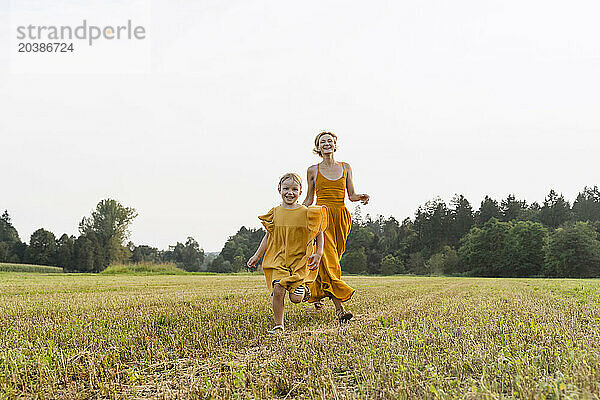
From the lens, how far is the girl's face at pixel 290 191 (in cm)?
562

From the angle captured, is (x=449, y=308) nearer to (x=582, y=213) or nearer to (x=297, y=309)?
(x=297, y=309)

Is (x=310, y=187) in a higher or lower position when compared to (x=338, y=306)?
higher

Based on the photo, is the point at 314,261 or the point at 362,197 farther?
the point at 362,197

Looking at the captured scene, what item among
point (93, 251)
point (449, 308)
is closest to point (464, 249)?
point (93, 251)

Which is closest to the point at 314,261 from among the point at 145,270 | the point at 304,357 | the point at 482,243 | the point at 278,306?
the point at 278,306

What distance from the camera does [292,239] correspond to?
5625 millimetres

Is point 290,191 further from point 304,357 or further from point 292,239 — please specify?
point 304,357

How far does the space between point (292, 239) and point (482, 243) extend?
5927cm

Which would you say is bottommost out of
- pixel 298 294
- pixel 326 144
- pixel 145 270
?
pixel 145 270

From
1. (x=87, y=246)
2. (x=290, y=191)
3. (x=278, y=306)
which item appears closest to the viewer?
(x=278, y=306)

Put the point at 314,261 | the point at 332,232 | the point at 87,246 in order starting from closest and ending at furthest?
the point at 314,261, the point at 332,232, the point at 87,246

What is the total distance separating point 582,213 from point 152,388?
85.0 meters

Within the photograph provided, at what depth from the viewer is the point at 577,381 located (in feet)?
8.44

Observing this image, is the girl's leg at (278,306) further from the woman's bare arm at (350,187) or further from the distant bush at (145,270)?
the distant bush at (145,270)
